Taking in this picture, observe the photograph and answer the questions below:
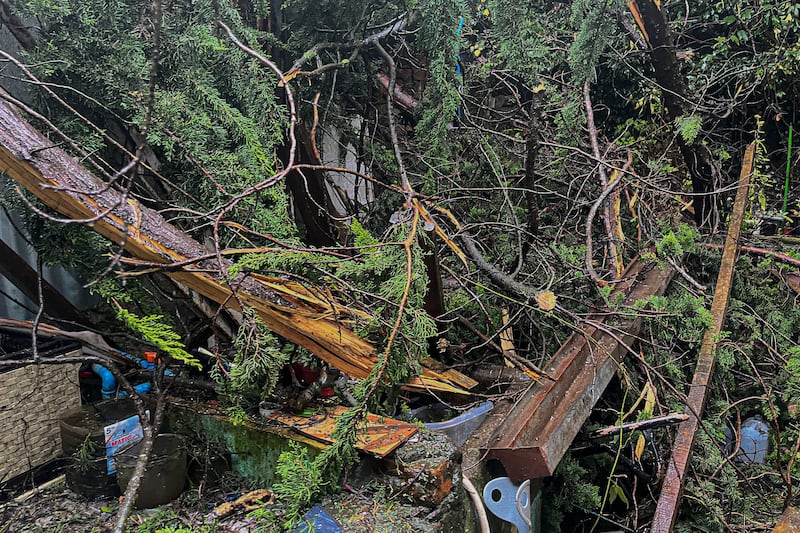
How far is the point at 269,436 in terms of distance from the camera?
2146mm

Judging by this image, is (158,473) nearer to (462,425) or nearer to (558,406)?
(462,425)

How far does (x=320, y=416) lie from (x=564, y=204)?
2733mm

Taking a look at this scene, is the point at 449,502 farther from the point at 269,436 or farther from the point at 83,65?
the point at 83,65

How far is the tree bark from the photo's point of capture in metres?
3.43

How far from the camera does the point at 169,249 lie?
71.4 inches

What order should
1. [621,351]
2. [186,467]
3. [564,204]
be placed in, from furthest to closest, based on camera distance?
[564,204] < [621,351] < [186,467]

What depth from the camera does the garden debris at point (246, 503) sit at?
1967mm

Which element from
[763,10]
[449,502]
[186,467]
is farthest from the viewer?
[763,10]

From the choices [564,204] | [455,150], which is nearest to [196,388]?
[455,150]

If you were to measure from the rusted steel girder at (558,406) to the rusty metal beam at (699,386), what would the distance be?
0.35m

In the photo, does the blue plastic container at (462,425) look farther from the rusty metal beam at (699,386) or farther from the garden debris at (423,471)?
the rusty metal beam at (699,386)

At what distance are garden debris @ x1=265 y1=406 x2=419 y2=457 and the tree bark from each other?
2.40 metres

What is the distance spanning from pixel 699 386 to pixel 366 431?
1684 millimetres

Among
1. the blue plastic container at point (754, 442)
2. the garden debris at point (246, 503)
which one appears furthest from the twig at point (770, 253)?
the garden debris at point (246, 503)
